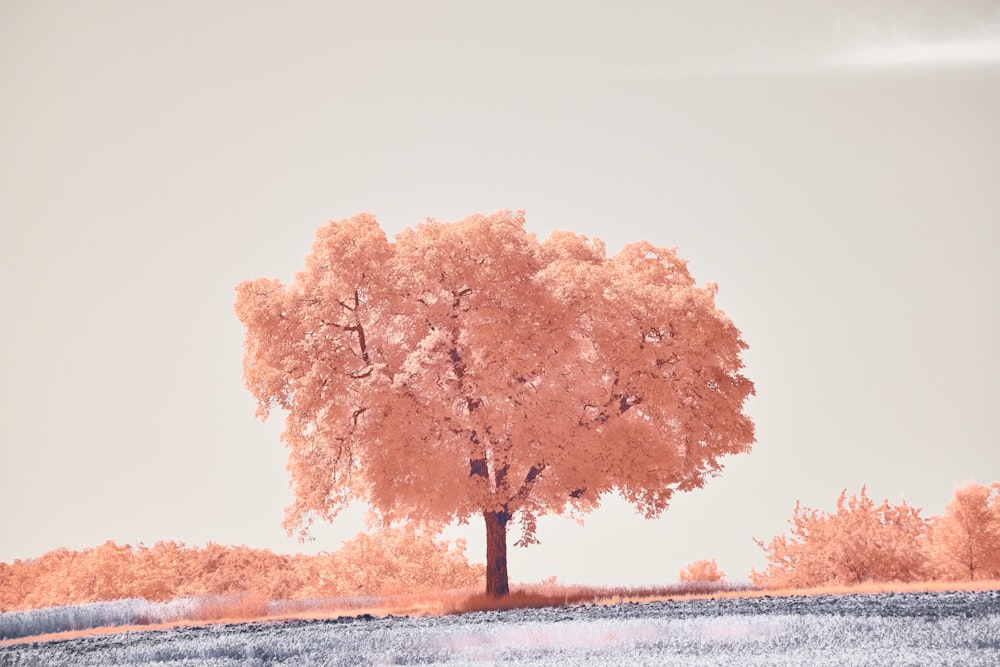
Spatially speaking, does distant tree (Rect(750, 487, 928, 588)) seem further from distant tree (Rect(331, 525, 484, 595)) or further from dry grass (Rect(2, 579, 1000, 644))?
distant tree (Rect(331, 525, 484, 595))

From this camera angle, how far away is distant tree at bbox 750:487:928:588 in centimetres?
2734

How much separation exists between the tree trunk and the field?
962 centimetres

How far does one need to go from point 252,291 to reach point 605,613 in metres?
14.3

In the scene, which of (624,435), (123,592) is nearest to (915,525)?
(624,435)

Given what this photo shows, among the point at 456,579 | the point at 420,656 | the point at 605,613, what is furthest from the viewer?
the point at 456,579

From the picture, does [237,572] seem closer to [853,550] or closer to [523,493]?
[523,493]

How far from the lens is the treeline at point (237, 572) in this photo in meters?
33.3

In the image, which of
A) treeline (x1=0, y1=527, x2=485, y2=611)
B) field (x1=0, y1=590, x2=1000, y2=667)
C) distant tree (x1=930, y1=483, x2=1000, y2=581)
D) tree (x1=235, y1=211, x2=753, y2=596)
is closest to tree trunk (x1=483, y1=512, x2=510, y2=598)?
tree (x1=235, y1=211, x2=753, y2=596)

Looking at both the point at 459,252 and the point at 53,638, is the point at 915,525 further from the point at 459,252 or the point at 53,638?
the point at 53,638

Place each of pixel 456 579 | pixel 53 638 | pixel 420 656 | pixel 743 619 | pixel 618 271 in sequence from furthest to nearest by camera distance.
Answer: pixel 456 579 < pixel 618 271 < pixel 53 638 < pixel 743 619 < pixel 420 656

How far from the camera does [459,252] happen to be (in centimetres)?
2561

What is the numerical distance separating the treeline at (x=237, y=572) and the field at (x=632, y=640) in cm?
1435

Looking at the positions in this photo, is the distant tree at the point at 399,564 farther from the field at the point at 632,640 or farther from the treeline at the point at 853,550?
the field at the point at 632,640

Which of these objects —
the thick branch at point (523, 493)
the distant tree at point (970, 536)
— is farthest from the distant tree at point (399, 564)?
the distant tree at point (970, 536)
